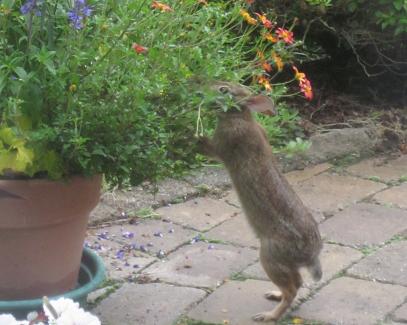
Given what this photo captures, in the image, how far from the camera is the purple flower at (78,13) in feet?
10.2

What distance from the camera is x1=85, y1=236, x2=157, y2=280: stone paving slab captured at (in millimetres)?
4543

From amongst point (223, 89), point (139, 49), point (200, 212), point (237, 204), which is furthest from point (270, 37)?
point (237, 204)

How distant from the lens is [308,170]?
6406mm

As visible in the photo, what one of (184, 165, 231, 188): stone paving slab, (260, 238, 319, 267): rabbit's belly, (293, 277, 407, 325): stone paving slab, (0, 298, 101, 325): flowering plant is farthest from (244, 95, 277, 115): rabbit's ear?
(0, 298, 101, 325): flowering plant

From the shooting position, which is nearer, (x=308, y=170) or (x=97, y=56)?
(x=97, y=56)

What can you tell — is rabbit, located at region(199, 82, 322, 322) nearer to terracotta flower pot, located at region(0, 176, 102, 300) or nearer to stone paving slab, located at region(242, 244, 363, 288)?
stone paving slab, located at region(242, 244, 363, 288)

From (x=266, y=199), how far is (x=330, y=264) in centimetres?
82

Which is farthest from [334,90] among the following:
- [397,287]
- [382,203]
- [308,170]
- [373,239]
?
[397,287]

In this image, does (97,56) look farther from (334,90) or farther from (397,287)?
(334,90)

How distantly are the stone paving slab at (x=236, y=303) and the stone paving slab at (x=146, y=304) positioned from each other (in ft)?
0.27

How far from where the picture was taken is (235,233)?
17.0 ft

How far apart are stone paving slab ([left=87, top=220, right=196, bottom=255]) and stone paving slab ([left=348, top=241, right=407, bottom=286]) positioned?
1.04 metres

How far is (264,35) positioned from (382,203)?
7.05 ft

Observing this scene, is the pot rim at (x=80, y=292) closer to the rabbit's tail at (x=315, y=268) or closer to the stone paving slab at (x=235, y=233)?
the rabbit's tail at (x=315, y=268)
